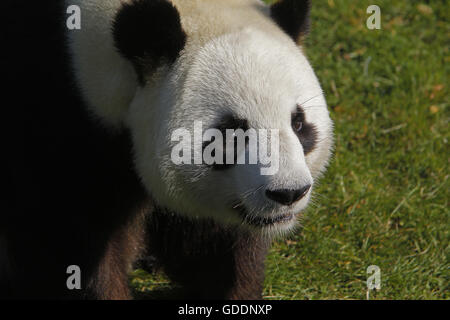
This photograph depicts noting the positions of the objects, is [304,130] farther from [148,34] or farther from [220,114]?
[148,34]

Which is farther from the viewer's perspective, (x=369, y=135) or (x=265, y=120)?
(x=369, y=135)

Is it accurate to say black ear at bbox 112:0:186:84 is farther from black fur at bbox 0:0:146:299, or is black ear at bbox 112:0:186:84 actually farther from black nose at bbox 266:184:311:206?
black nose at bbox 266:184:311:206

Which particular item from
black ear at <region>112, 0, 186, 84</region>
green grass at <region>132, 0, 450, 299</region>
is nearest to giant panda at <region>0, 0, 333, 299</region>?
black ear at <region>112, 0, 186, 84</region>

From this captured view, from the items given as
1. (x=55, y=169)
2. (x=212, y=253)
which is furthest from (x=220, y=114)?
(x=212, y=253)

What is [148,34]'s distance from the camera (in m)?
3.49

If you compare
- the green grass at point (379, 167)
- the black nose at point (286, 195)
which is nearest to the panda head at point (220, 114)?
the black nose at point (286, 195)

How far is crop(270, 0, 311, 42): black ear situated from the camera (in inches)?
153

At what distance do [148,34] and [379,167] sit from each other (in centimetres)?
294

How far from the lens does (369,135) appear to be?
6.08 m
